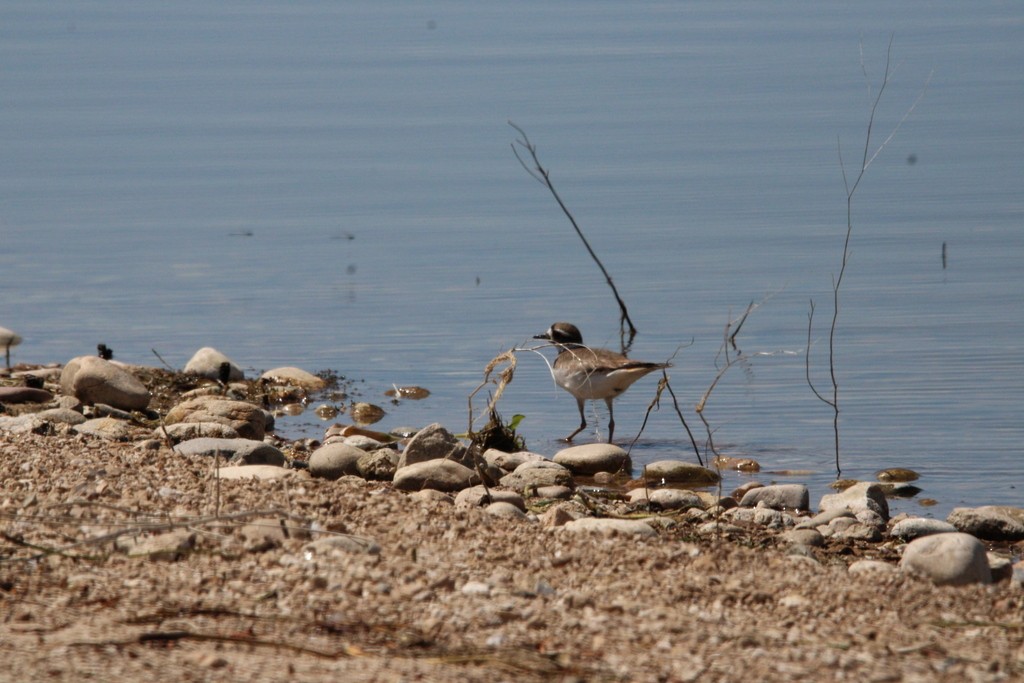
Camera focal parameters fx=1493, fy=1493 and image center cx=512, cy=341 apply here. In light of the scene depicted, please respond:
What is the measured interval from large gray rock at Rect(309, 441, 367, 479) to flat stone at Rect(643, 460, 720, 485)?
212 centimetres

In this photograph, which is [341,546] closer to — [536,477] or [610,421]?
[536,477]

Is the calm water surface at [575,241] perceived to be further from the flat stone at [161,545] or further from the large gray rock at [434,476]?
the flat stone at [161,545]

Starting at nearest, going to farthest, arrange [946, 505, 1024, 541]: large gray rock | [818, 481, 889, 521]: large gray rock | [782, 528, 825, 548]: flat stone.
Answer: [782, 528, 825, 548]: flat stone
[946, 505, 1024, 541]: large gray rock
[818, 481, 889, 521]: large gray rock

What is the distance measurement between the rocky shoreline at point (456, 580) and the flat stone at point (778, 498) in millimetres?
393

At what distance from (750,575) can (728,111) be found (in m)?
27.6

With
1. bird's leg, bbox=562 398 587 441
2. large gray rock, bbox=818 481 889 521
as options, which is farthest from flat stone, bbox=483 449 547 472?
large gray rock, bbox=818 481 889 521

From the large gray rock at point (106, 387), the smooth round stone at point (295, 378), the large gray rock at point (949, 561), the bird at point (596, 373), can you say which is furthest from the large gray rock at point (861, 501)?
the smooth round stone at point (295, 378)

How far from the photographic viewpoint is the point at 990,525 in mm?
8469

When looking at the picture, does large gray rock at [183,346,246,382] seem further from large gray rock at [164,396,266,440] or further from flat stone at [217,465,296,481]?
flat stone at [217,465,296,481]

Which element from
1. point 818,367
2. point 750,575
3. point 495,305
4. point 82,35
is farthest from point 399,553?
point 82,35

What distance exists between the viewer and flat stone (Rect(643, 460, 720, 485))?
10203 mm

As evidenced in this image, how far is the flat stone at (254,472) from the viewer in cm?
780

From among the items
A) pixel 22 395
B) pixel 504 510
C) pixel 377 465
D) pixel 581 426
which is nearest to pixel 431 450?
pixel 377 465

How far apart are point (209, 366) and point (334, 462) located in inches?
179
